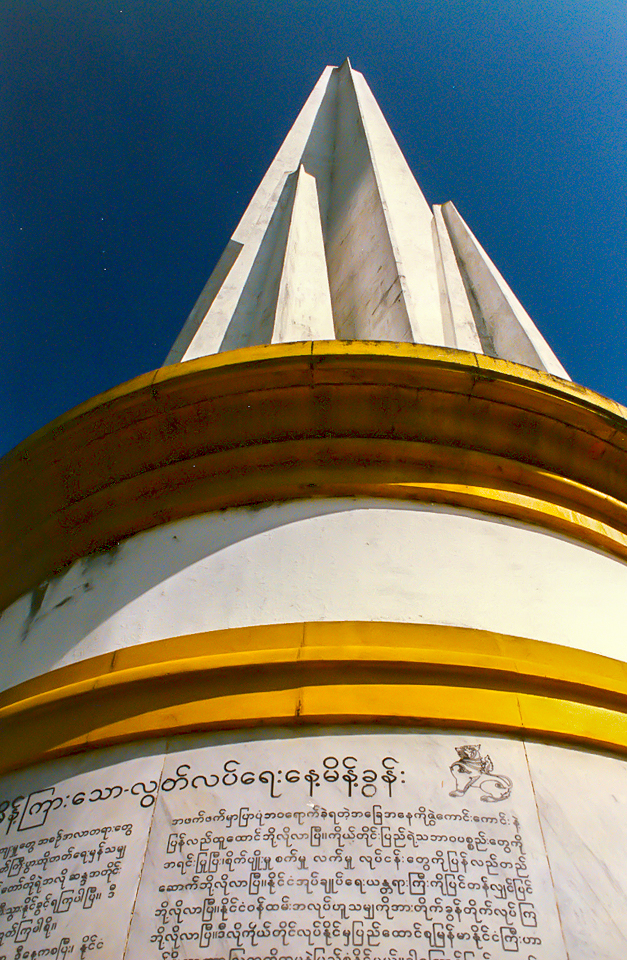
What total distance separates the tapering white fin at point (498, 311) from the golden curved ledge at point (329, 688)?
3899 mm

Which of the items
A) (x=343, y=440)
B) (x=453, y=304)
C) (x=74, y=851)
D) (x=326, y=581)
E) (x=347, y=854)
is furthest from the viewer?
(x=453, y=304)

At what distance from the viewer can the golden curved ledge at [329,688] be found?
2877mm

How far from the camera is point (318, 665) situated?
3014 millimetres

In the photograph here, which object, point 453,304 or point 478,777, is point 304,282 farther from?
point 478,777

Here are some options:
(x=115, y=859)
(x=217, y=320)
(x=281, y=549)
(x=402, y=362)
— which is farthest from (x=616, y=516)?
(x=217, y=320)

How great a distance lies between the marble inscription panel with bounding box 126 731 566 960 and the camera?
229 cm

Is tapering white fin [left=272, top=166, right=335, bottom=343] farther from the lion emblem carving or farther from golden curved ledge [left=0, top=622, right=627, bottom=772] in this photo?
the lion emblem carving

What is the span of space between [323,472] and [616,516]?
185 centimetres

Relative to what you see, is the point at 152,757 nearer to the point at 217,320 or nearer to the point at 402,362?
the point at 402,362

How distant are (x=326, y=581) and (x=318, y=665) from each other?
590 millimetres

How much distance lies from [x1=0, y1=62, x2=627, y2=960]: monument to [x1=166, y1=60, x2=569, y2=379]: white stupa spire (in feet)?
6.95

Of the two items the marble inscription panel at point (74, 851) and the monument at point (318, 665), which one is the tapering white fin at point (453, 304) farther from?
the marble inscription panel at point (74, 851)

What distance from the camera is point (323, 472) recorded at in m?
4.09

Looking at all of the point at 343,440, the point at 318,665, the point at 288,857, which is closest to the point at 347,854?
the point at 288,857
